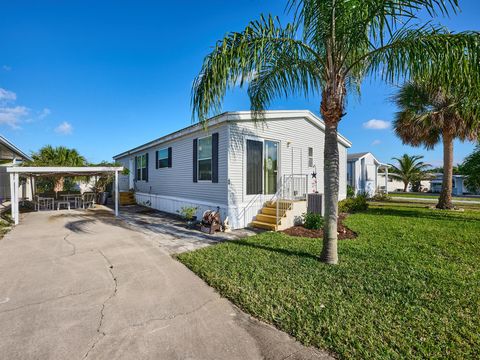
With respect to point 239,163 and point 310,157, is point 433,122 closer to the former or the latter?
point 310,157

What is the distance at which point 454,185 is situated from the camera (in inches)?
1247

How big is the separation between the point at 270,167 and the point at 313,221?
8.54 ft

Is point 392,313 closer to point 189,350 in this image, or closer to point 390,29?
point 189,350

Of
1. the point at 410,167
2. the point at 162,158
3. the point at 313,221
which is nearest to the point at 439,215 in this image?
the point at 313,221

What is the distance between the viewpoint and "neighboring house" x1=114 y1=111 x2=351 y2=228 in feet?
25.8

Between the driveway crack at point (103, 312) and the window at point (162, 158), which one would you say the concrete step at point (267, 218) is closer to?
the driveway crack at point (103, 312)

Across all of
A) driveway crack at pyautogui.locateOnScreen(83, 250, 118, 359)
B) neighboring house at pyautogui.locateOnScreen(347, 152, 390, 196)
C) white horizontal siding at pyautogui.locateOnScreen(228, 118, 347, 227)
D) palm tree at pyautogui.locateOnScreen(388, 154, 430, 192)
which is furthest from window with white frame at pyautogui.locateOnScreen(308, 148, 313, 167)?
palm tree at pyautogui.locateOnScreen(388, 154, 430, 192)

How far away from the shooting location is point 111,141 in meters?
21.5

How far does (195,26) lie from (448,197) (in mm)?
14802

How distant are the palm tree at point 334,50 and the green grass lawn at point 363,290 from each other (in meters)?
0.90

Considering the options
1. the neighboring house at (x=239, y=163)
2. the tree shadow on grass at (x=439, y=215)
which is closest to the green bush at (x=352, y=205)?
the tree shadow on grass at (x=439, y=215)

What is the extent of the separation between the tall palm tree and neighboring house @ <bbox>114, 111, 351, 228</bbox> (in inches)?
197

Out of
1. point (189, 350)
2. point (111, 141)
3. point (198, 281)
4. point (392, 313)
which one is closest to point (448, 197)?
point (392, 313)

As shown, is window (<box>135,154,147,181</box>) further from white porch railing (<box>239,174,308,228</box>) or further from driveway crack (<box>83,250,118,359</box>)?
driveway crack (<box>83,250,118,359</box>)
